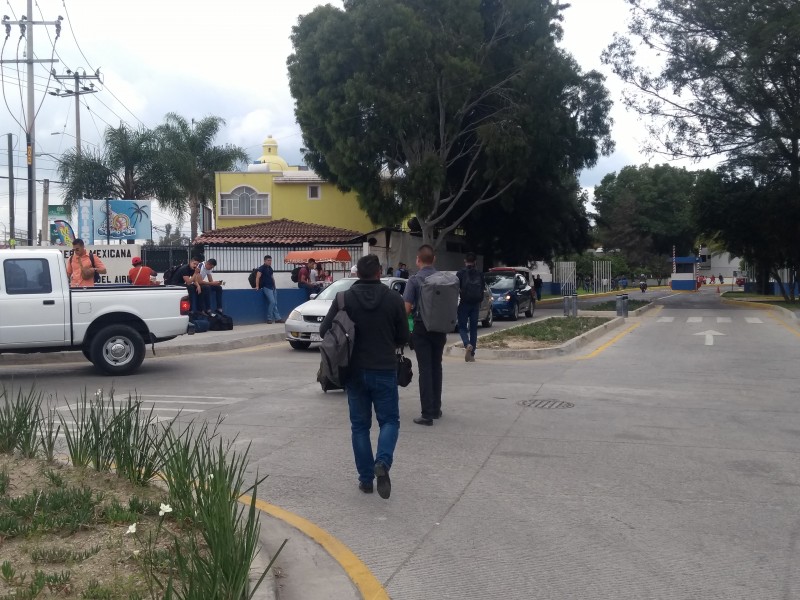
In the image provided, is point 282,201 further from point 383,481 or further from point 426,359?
point 383,481

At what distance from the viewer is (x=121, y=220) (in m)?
36.7

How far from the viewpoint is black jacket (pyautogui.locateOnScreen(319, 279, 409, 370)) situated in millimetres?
6512

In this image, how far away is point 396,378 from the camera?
6.67 m

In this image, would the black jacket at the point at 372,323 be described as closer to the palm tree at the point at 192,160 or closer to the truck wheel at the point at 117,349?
the truck wheel at the point at 117,349

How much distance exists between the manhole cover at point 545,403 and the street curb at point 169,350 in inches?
302

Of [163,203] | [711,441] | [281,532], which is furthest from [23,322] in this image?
[163,203]

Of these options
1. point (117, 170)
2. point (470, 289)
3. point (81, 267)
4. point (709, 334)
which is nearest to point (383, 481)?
point (470, 289)

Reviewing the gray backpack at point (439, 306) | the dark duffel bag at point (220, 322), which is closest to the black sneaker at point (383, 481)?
the gray backpack at point (439, 306)

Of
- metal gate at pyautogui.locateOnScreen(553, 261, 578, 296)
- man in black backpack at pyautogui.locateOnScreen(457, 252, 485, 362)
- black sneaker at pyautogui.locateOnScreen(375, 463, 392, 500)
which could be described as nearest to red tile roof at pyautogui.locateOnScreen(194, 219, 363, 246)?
metal gate at pyautogui.locateOnScreen(553, 261, 578, 296)

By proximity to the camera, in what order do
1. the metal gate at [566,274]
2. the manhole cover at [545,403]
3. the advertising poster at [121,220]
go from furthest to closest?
the metal gate at [566,274] < the advertising poster at [121,220] < the manhole cover at [545,403]

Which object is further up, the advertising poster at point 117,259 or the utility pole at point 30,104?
the utility pole at point 30,104

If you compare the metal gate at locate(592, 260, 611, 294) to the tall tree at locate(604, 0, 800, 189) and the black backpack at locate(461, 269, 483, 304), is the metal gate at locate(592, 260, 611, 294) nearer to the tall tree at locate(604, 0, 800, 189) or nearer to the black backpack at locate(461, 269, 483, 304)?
the tall tree at locate(604, 0, 800, 189)

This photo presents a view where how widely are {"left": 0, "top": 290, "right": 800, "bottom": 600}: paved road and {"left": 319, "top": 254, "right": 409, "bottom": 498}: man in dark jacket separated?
0.32 m

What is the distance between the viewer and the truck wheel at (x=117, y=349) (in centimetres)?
1327
